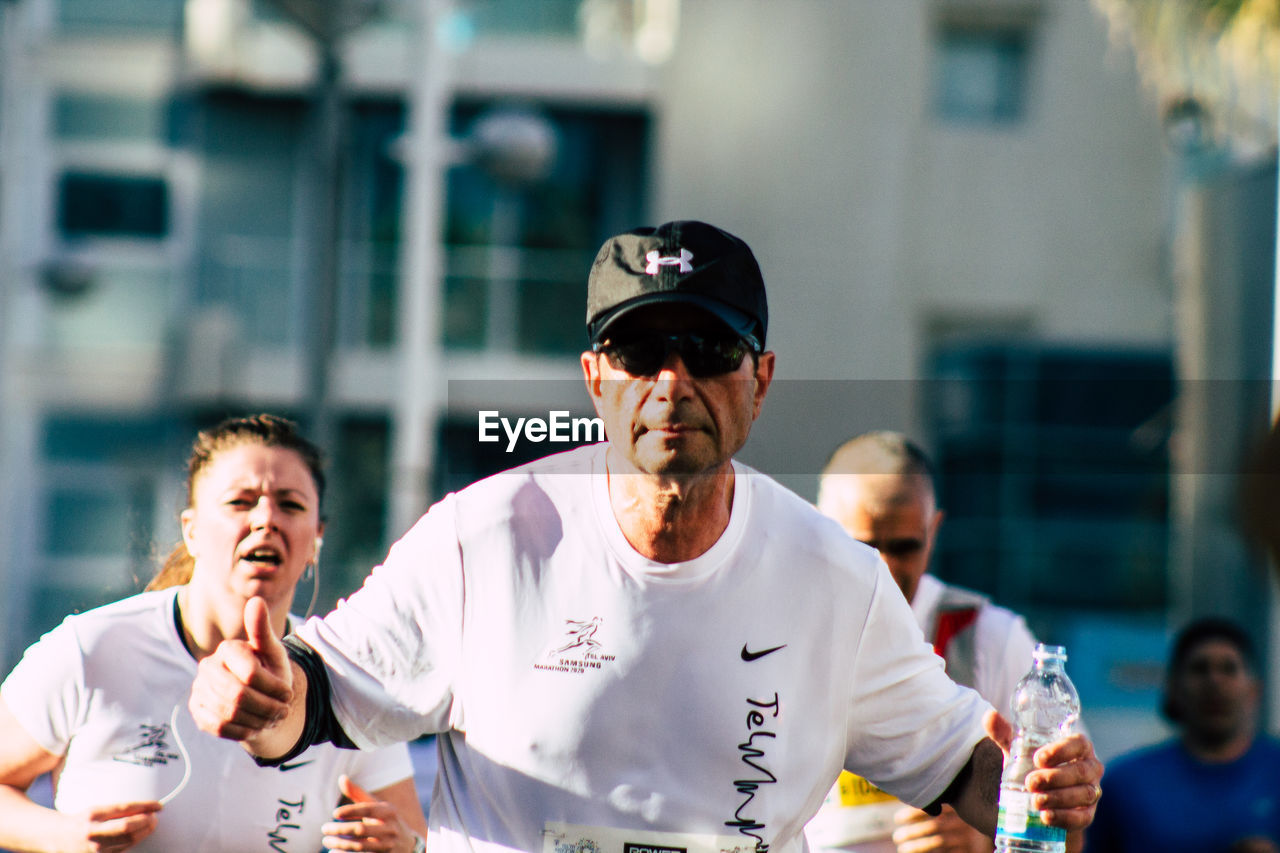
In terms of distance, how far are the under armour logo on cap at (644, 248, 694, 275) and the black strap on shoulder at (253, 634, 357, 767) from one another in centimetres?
85

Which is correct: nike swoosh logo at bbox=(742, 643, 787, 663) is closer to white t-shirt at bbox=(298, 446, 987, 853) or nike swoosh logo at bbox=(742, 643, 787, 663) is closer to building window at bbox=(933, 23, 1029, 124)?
white t-shirt at bbox=(298, 446, 987, 853)

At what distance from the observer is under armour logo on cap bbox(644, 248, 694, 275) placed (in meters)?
2.55

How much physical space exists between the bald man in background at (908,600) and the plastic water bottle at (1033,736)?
41 cm

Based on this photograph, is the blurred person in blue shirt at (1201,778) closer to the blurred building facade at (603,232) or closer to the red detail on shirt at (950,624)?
the red detail on shirt at (950,624)

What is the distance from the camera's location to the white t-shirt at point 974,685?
3.48 metres

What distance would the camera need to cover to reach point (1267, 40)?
31.4 feet

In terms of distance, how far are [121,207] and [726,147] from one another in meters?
6.96

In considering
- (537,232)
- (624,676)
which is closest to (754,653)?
(624,676)

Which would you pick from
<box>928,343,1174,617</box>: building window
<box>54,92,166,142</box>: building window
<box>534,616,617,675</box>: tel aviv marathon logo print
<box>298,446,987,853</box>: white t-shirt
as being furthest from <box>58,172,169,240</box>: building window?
<box>534,616,617,675</box>: tel aviv marathon logo print

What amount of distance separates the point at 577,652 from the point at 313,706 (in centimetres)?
44

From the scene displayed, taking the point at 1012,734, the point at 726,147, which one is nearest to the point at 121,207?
the point at 726,147

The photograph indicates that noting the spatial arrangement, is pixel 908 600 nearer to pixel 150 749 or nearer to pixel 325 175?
pixel 150 749

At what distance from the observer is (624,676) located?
249 centimetres

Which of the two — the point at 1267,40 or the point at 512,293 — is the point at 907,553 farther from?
the point at 512,293
